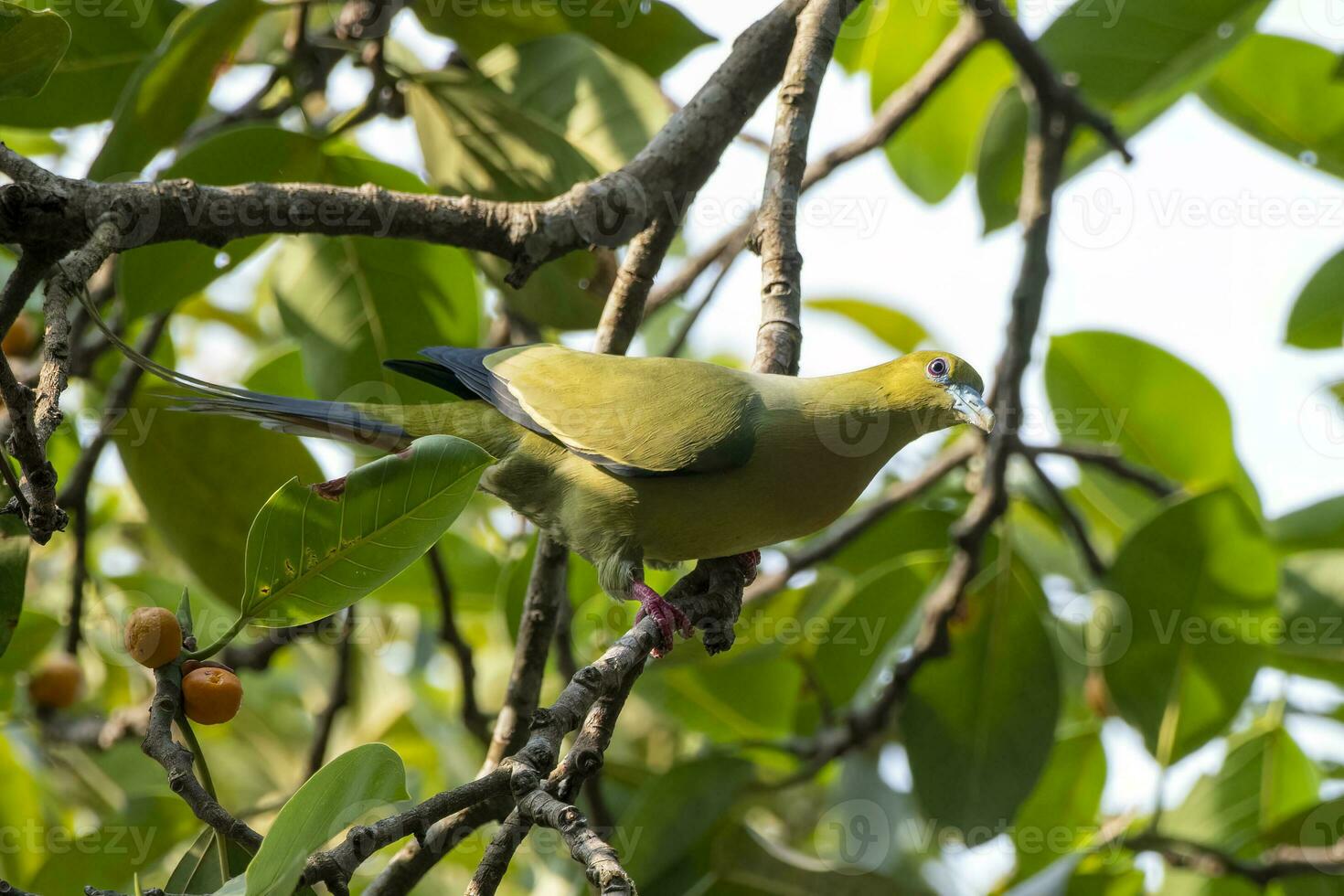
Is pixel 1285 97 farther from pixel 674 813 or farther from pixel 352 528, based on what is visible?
pixel 352 528

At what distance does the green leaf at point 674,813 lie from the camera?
2.96 m

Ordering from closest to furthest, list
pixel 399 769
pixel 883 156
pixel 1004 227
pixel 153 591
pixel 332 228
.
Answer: pixel 399 769 < pixel 332 228 < pixel 153 591 < pixel 1004 227 < pixel 883 156

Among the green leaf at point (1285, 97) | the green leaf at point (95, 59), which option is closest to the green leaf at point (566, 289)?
the green leaf at point (95, 59)

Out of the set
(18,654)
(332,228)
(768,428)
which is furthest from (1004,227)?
(18,654)

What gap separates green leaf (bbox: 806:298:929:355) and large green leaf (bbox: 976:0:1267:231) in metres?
0.92

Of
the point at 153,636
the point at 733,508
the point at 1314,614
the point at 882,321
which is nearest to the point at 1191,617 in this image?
the point at 1314,614

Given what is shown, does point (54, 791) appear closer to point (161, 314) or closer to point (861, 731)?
point (161, 314)

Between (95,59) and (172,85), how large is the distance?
0.56 metres

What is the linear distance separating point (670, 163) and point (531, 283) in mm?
614

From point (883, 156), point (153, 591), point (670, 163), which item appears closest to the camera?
point (670, 163)

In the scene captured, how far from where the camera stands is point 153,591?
146 inches

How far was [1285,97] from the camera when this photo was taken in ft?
11.9

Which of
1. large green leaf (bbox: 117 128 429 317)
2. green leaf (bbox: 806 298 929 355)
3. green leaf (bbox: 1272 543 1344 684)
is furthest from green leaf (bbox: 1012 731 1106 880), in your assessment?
large green leaf (bbox: 117 128 429 317)

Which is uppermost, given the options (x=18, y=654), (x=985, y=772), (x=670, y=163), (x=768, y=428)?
(x=670, y=163)
